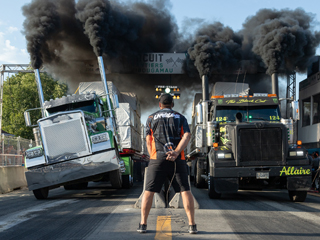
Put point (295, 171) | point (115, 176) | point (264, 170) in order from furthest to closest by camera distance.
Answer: point (115, 176) < point (264, 170) < point (295, 171)

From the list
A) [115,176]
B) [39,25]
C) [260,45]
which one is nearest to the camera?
[115,176]

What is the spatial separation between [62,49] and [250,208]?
2048 cm

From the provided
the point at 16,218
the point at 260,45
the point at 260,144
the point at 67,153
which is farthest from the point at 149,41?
the point at 16,218

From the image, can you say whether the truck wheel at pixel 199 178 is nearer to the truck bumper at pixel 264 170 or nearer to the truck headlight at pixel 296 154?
the truck bumper at pixel 264 170

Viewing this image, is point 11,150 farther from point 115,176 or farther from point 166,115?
point 166,115

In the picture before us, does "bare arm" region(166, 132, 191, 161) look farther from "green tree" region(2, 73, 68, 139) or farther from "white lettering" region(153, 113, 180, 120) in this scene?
"green tree" region(2, 73, 68, 139)

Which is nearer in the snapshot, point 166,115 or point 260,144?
point 166,115

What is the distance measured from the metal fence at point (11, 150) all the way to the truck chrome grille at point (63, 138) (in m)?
4.92

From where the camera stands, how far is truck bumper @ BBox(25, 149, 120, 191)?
10203mm

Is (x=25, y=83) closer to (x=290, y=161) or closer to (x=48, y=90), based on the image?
(x=48, y=90)

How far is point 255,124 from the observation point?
9414 millimetres

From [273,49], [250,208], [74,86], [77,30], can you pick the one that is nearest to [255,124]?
[250,208]

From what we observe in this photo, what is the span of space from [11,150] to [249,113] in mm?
10369

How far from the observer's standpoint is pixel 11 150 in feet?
54.2
